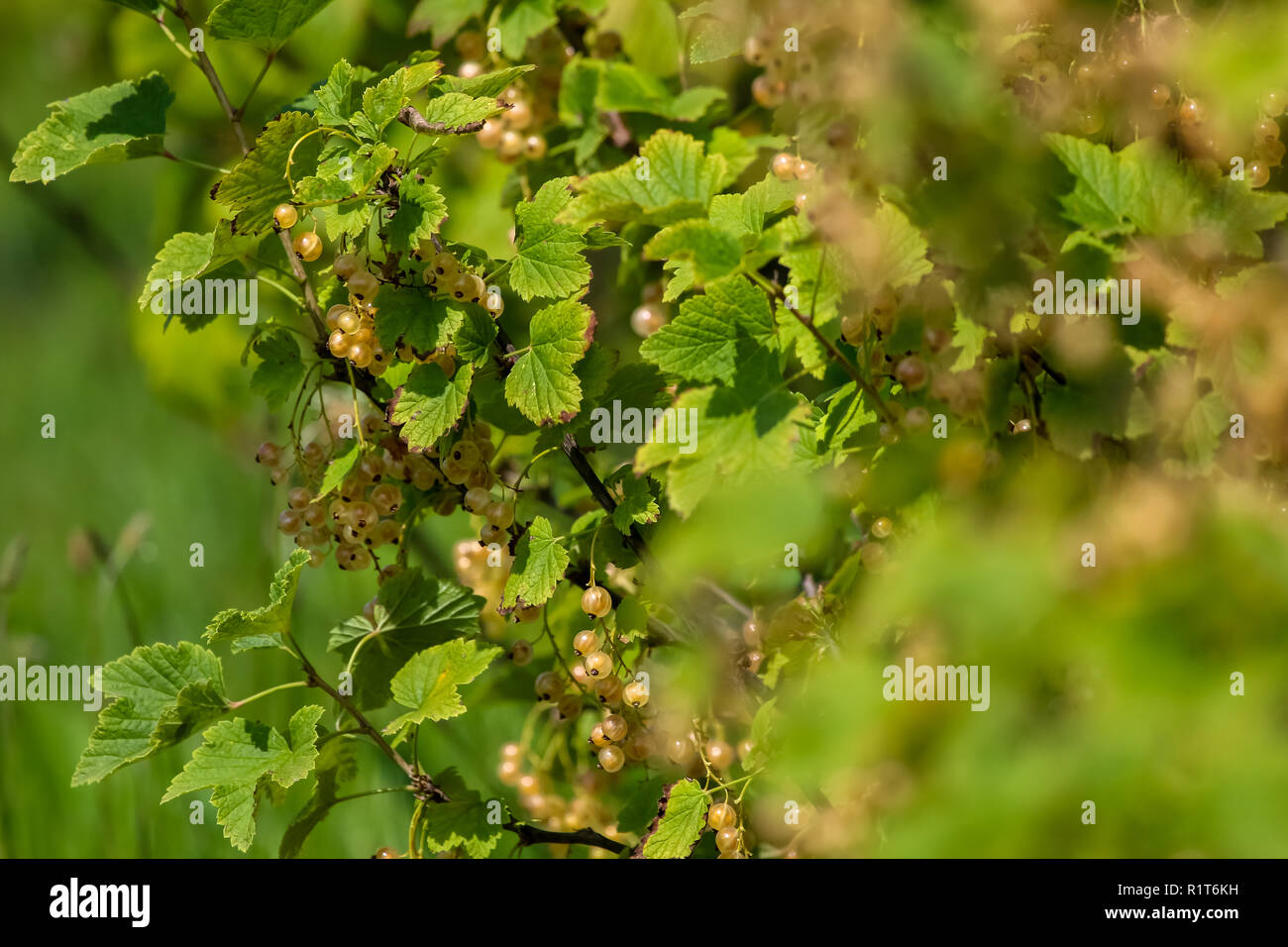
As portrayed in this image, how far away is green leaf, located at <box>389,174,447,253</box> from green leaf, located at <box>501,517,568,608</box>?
277 mm

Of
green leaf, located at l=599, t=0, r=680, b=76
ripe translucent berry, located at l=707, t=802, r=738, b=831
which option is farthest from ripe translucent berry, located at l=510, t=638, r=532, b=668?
green leaf, located at l=599, t=0, r=680, b=76

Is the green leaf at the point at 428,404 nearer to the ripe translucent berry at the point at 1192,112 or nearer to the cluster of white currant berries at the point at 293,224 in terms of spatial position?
the cluster of white currant berries at the point at 293,224

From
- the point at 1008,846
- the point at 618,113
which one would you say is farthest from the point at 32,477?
the point at 1008,846

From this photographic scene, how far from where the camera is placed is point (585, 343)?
102 cm

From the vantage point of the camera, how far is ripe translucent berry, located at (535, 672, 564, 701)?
3.94 ft

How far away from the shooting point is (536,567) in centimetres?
107

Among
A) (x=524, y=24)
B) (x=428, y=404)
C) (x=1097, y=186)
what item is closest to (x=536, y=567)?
(x=428, y=404)

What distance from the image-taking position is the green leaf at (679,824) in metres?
1.05

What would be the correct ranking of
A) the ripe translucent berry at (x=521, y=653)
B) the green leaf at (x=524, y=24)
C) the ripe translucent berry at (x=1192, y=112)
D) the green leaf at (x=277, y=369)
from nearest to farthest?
the ripe translucent berry at (x=1192, y=112) < the green leaf at (x=277, y=369) < the ripe translucent berry at (x=521, y=653) < the green leaf at (x=524, y=24)

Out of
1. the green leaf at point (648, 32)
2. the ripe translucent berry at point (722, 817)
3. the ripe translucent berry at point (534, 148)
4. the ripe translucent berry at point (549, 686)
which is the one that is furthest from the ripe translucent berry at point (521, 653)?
the green leaf at point (648, 32)

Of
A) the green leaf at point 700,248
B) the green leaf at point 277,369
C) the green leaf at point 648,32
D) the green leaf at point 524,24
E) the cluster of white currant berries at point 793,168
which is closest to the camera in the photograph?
the green leaf at point 700,248

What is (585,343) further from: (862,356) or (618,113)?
(618,113)

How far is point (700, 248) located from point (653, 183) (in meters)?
0.17

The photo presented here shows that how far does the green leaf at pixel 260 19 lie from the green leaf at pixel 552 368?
0.40 meters
